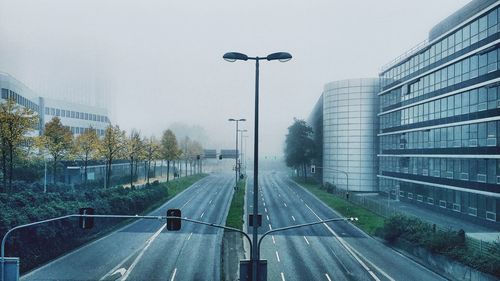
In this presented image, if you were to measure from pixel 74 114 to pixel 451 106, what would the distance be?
8425cm

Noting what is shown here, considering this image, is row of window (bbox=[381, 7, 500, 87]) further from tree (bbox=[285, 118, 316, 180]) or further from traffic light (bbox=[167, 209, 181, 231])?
traffic light (bbox=[167, 209, 181, 231])

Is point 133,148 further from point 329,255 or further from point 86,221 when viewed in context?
point 86,221

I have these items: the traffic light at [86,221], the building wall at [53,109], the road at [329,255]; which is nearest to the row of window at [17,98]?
the building wall at [53,109]

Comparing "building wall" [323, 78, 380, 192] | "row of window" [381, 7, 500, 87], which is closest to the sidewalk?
"building wall" [323, 78, 380, 192]

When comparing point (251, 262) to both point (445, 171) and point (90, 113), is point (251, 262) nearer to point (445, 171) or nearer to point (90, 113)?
point (445, 171)

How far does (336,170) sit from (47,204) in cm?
6459

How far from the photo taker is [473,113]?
44750mm

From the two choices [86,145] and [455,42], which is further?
[86,145]

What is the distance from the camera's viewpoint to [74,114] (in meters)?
94.4

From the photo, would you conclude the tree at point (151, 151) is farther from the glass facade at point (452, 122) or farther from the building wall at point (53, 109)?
the glass facade at point (452, 122)

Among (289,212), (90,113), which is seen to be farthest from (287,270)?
(90,113)

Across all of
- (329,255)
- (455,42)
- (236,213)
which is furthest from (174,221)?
(455,42)

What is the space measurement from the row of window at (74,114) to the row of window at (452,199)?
7680 centimetres

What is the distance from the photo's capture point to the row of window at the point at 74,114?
87.1m
